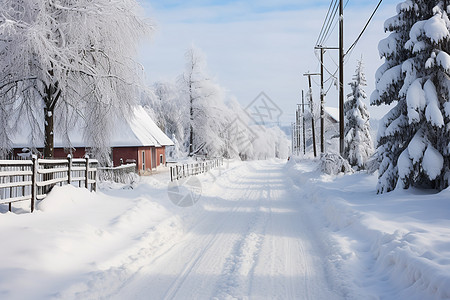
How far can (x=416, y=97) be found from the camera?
1190cm

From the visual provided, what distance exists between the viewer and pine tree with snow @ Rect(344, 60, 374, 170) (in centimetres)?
3444

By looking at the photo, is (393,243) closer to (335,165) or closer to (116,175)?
(116,175)

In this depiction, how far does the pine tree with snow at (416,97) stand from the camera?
460 inches

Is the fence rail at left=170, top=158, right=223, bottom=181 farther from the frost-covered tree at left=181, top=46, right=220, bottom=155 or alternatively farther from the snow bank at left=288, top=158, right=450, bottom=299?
the snow bank at left=288, top=158, right=450, bottom=299

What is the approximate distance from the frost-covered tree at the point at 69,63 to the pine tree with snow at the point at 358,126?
25.2 meters

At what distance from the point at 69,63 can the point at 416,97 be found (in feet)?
35.7

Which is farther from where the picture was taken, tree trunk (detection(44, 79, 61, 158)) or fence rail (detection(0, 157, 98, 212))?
tree trunk (detection(44, 79, 61, 158))

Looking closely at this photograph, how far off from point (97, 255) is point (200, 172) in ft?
77.4

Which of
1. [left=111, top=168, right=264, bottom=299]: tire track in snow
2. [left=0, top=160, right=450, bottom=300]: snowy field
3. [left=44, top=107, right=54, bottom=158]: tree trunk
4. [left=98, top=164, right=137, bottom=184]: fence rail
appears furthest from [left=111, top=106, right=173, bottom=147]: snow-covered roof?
[left=111, top=168, right=264, bottom=299]: tire track in snow

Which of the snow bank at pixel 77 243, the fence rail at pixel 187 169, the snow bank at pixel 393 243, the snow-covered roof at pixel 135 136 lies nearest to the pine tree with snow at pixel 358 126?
the fence rail at pixel 187 169

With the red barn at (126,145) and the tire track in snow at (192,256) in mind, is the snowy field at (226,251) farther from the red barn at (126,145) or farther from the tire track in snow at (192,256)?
the red barn at (126,145)

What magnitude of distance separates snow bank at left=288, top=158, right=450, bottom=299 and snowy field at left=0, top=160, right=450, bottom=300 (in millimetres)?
22

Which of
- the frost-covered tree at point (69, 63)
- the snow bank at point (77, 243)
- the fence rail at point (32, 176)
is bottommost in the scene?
the snow bank at point (77, 243)

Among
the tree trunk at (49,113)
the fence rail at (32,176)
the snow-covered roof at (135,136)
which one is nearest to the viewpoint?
the fence rail at (32,176)
